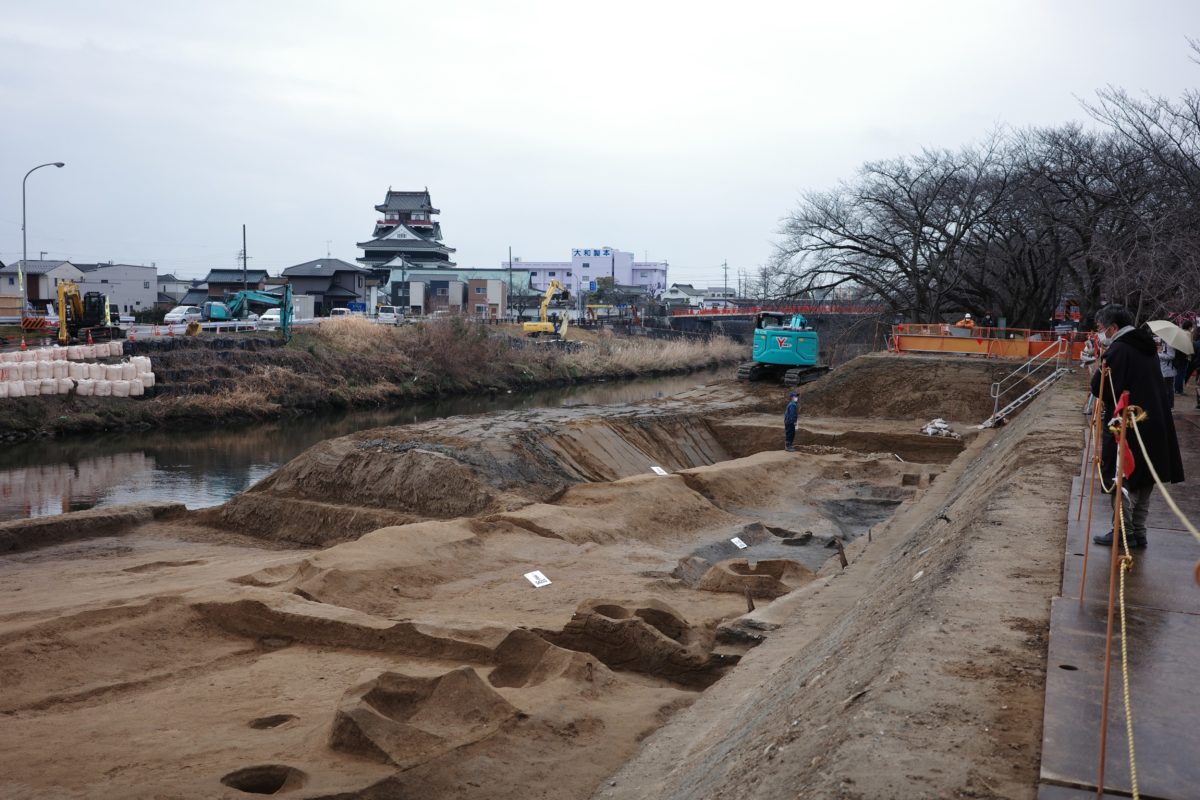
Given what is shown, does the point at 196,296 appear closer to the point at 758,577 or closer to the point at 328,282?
the point at 328,282

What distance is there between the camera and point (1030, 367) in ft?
104

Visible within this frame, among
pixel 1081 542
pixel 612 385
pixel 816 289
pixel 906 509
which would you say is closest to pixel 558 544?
pixel 906 509

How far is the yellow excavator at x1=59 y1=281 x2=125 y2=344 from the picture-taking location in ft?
137

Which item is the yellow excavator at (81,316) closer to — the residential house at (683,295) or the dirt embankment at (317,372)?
Answer: the dirt embankment at (317,372)

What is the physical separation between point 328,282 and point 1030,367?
179ft

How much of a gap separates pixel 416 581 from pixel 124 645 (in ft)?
11.7

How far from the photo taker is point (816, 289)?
41031 mm

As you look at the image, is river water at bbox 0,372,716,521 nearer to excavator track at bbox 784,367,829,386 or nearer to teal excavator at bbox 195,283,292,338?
excavator track at bbox 784,367,829,386

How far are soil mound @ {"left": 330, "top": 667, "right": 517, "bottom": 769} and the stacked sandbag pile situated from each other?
93.4 ft

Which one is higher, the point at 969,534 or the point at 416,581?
the point at 969,534

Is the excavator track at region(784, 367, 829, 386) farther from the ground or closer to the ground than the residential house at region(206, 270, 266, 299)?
closer to the ground

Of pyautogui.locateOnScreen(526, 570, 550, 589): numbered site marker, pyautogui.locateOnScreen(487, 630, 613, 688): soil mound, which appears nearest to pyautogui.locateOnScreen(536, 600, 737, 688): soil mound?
pyautogui.locateOnScreen(487, 630, 613, 688): soil mound

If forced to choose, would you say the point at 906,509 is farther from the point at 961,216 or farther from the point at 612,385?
the point at 612,385

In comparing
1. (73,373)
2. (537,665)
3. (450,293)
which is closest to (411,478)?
(537,665)
